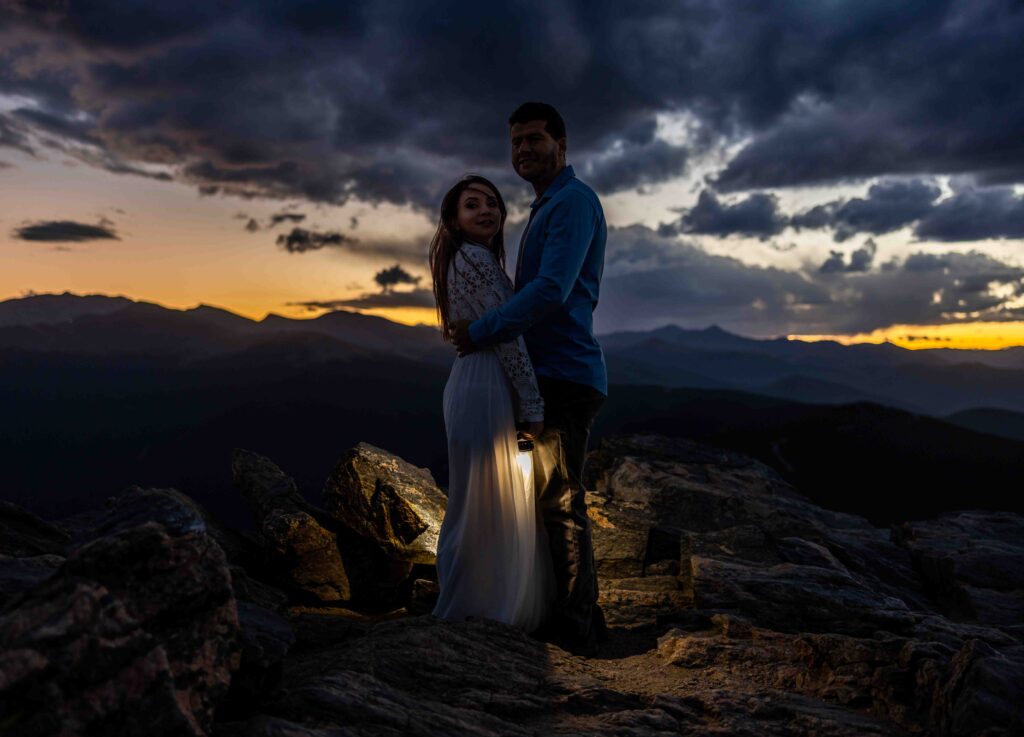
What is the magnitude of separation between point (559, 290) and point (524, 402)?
2.75 feet

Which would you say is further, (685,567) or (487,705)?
(685,567)

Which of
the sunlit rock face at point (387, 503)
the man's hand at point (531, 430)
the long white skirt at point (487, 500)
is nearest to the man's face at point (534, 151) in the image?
the long white skirt at point (487, 500)

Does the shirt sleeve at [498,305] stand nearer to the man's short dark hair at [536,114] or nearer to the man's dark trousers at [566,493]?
the man's dark trousers at [566,493]

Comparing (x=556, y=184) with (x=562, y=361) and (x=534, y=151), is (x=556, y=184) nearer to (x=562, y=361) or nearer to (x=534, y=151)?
(x=534, y=151)

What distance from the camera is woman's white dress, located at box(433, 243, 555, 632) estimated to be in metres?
4.69

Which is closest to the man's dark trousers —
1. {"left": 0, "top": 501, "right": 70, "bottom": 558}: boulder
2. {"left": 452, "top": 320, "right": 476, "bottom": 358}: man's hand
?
{"left": 452, "top": 320, "right": 476, "bottom": 358}: man's hand

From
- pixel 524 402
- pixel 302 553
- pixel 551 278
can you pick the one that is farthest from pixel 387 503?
pixel 551 278

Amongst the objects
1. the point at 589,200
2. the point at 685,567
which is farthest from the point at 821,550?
the point at 589,200

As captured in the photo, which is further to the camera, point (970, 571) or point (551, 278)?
point (970, 571)

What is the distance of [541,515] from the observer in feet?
16.4

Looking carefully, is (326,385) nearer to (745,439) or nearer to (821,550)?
(745,439)

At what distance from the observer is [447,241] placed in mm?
4832

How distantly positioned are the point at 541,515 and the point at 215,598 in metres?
2.77

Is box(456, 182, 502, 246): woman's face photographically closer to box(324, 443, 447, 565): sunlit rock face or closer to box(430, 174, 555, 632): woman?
box(430, 174, 555, 632): woman
